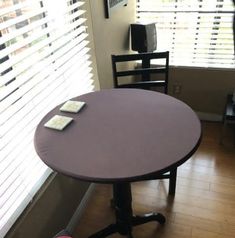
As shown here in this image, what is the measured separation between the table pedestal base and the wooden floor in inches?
3.8

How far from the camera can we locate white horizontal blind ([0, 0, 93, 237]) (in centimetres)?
118

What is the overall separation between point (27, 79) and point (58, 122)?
27 centimetres

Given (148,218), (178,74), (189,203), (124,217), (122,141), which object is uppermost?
(122,141)

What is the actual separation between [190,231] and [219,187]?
0.50 m

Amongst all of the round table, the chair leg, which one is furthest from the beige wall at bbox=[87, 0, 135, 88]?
the chair leg

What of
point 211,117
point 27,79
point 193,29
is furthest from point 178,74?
point 27,79

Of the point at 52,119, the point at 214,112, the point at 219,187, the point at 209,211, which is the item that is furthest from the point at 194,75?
the point at 52,119

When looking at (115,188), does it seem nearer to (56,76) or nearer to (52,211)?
(52,211)

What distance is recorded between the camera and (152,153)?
1.14 meters

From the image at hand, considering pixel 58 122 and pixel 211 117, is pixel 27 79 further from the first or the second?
pixel 211 117

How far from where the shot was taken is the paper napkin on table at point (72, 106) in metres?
1.50

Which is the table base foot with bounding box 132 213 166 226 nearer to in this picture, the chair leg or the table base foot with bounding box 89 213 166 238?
the table base foot with bounding box 89 213 166 238

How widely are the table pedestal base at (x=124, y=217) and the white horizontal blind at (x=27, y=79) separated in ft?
1.43

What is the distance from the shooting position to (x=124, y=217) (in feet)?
5.19
